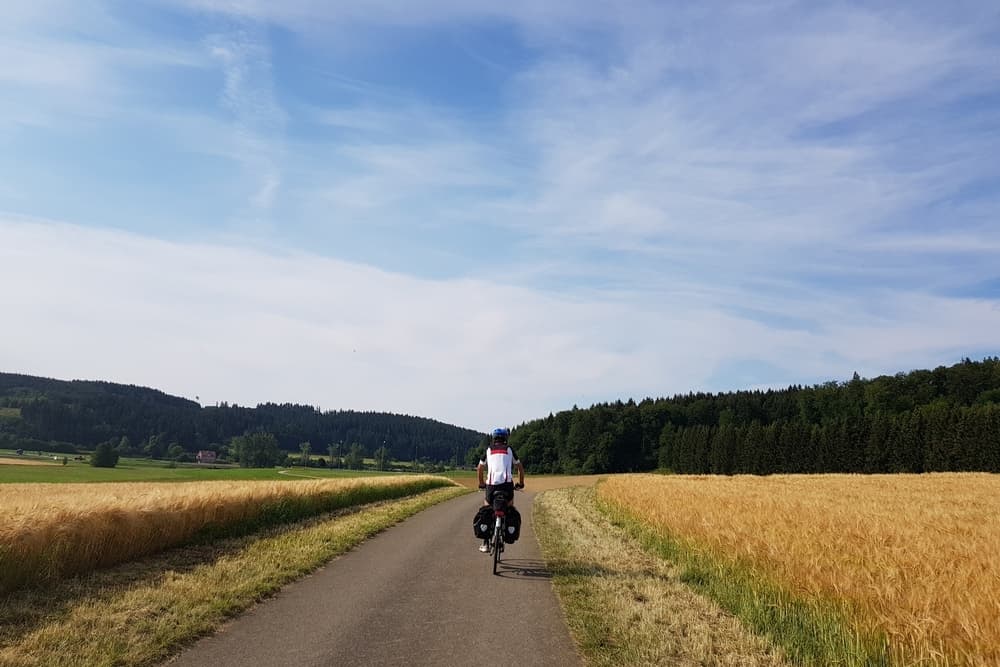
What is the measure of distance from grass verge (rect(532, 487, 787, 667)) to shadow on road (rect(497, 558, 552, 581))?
0.72 ft

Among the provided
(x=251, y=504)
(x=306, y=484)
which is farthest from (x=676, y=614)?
(x=306, y=484)

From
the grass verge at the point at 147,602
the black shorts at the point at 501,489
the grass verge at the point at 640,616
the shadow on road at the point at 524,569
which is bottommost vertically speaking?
the grass verge at the point at 147,602

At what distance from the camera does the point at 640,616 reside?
8891mm

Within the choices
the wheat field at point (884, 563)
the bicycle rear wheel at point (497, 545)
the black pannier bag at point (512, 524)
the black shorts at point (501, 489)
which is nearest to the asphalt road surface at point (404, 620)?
the bicycle rear wheel at point (497, 545)

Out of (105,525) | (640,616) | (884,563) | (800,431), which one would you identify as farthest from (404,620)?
(800,431)

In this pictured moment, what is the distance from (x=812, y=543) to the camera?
37.8 ft

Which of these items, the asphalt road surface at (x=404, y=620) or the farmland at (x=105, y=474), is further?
the farmland at (x=105, y=474)

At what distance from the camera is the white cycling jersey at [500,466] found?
13641 millimetres

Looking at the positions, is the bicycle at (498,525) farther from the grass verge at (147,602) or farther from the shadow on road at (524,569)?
the grass verge at (147,602)

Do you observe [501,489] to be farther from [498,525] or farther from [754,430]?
[754,430]

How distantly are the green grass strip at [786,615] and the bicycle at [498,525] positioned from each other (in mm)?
3398

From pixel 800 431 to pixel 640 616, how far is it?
114519mm

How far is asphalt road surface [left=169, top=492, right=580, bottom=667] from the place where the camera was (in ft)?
23.5

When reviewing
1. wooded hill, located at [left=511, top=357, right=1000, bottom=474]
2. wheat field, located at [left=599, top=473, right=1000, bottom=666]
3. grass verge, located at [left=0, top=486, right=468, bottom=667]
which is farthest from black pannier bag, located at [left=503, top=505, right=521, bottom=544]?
wooded hill, located at [left=511, top=357, right=1000, bottom=474]
